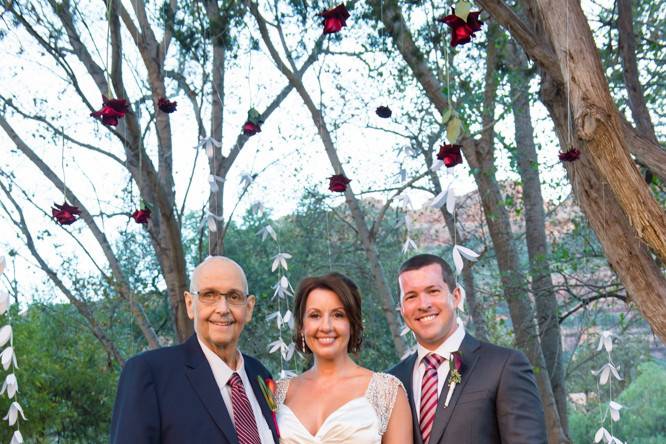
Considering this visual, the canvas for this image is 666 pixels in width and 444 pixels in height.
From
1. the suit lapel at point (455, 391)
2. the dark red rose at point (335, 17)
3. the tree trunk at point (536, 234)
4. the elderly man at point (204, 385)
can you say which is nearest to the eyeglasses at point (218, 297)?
the elderly man at point (204, 385)

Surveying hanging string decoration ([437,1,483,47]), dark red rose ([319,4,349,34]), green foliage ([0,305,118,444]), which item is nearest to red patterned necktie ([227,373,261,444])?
dark red rose ([319,4,349,34])

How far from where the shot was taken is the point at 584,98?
125 inches

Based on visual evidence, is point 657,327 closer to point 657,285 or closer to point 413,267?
point 657,285

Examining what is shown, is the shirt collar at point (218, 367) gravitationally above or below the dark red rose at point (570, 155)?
below

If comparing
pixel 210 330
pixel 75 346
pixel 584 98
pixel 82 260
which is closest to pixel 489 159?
pixel 584 98

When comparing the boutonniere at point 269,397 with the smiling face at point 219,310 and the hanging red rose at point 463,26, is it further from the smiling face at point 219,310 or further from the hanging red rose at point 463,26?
the hanging red rose at point 463,26

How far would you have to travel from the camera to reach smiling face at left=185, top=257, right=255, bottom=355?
123 inches

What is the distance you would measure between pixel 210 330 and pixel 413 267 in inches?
29.9

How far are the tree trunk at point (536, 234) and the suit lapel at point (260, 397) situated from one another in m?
4.20

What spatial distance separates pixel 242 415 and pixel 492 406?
0.87 metres

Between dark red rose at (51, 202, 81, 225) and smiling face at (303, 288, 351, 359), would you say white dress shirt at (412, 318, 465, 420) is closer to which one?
smiling face at (303, 288, 351, 359)

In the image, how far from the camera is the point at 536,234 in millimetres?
8312

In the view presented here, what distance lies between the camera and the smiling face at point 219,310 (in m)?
3.12

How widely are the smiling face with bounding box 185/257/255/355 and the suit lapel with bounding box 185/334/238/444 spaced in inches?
3.1
